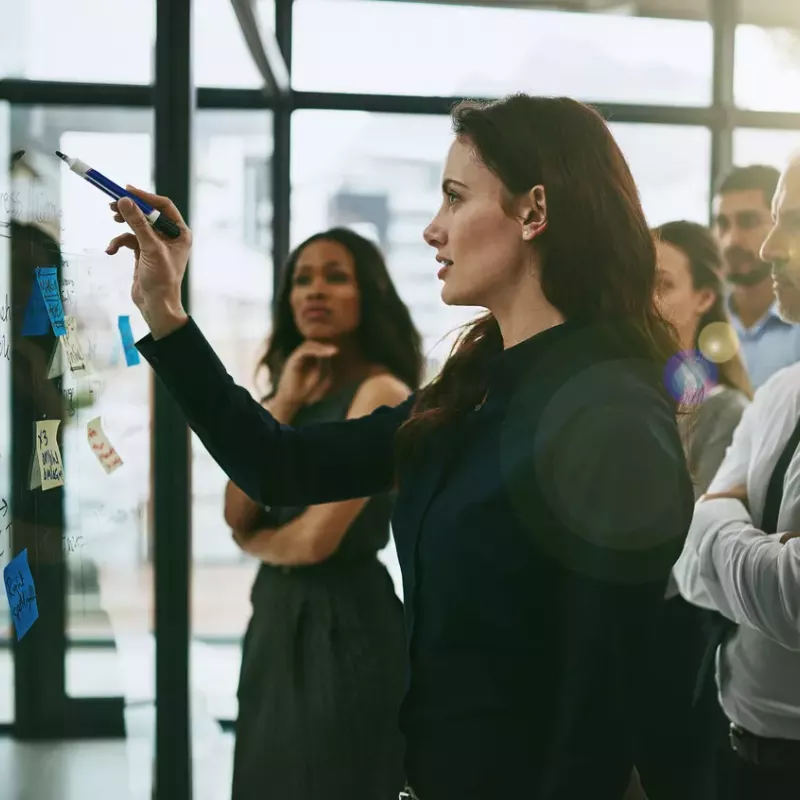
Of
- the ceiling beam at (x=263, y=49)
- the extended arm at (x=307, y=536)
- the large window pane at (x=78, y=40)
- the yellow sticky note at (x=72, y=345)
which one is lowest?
the extended arm at (x=307, y=536)

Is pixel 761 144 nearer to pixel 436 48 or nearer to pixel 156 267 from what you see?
pixel 436 48

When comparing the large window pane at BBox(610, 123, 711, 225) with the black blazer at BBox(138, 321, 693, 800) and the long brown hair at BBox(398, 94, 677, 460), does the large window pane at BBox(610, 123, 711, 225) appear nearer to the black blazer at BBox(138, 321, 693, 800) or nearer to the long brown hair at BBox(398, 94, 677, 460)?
the long brown hair at BBox(398, 94, 677, 460)

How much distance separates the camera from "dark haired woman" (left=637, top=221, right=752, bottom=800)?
181 centimetres

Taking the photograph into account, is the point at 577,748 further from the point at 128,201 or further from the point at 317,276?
the point at 317,276

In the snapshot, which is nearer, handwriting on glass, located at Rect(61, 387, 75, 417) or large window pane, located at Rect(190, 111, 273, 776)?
handwriting on glass, located at Rect(61, 387, 75, 417)

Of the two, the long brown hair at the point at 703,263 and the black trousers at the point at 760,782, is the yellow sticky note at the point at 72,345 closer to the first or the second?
the black trousers at the point at 760,782

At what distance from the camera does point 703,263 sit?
2129 millimetres

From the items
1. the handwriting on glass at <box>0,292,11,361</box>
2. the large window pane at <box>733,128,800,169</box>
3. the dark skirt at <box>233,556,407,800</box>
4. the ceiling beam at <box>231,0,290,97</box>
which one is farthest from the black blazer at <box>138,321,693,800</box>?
the large window pane at <box>733,128,800,169</box>

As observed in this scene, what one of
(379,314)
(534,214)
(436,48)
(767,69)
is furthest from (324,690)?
(767,69)

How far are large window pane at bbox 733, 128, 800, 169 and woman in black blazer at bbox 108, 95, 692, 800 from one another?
2351 millimetres

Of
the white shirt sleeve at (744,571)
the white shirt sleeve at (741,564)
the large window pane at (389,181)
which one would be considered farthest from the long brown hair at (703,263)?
the large window pane at (389,181)

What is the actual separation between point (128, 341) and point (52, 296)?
1.24ft

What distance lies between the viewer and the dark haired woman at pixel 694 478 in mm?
1814

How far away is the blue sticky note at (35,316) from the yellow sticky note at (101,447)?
266mm
